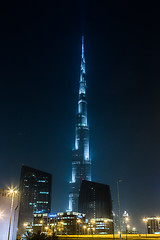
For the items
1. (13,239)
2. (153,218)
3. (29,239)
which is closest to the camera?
(29,239)

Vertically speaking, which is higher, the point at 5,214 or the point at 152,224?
the point at 5,214

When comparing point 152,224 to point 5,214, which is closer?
point 5,214

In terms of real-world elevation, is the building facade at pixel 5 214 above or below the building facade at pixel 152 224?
above

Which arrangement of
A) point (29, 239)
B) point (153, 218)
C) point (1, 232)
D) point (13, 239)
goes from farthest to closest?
point (153, 218), point (13, 239), point (1, 232), point (29, 239)

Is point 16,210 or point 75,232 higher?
point 16,210

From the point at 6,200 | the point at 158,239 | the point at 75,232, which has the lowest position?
the point at 75,232

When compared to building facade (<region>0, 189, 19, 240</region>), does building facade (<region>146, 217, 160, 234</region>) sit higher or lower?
lower

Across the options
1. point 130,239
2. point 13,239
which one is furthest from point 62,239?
point 130,239

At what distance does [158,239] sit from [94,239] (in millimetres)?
15891

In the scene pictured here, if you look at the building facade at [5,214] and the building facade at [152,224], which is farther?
the building facade at [152,224]

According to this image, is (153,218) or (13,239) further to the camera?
(153,218)

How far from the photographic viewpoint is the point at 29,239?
46.5 metres

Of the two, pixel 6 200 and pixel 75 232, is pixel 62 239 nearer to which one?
pixel 6 200

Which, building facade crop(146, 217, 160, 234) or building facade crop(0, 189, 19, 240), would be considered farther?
building facade crop(146, 217, 160, 234)
